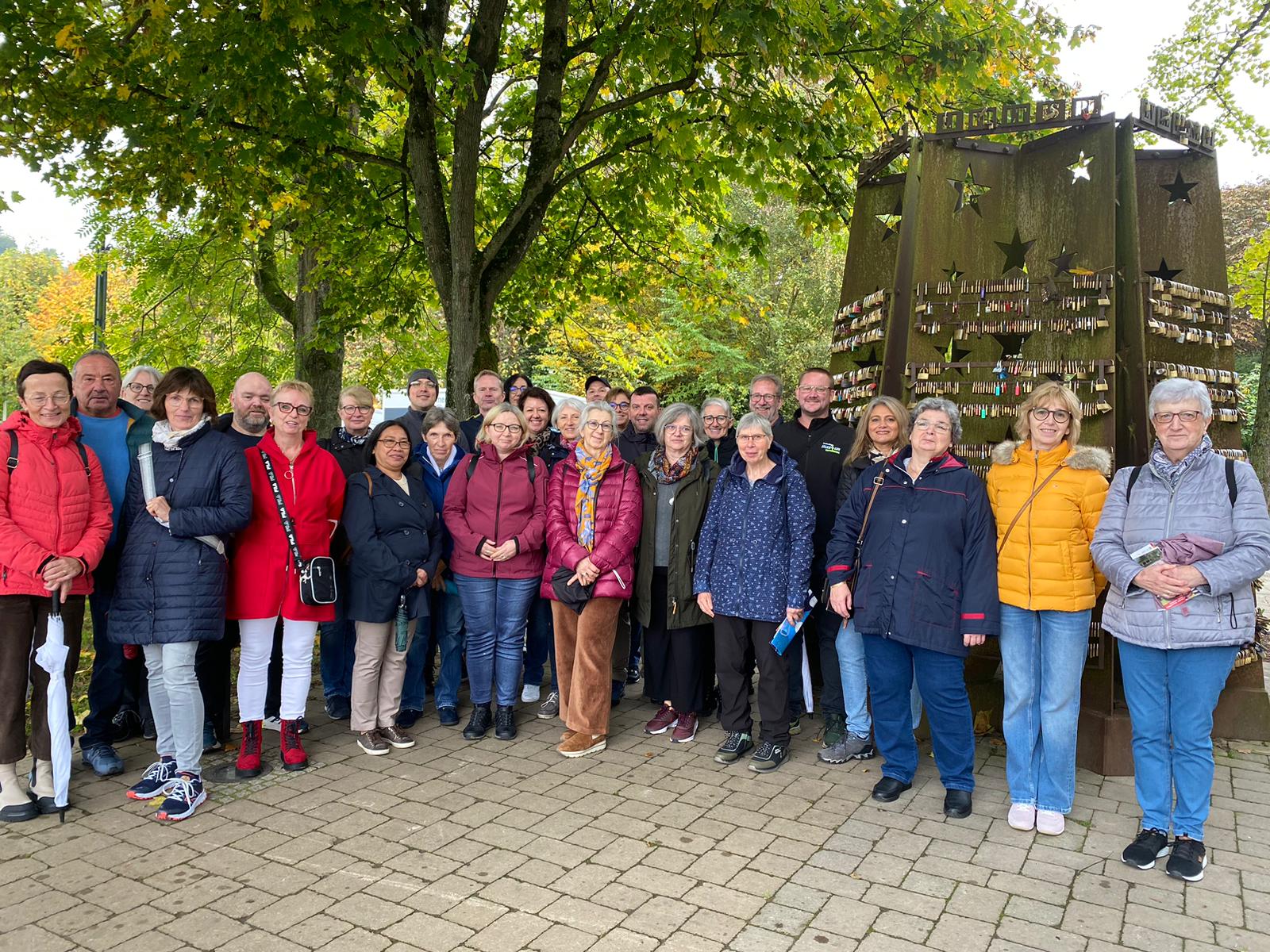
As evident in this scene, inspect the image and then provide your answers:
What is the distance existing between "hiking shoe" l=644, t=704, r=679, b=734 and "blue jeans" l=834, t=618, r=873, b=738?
3.54 feet

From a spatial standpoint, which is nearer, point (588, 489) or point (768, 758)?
point (768, 758)

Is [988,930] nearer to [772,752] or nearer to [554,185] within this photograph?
[772,752]

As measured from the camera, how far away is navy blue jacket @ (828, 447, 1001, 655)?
4.40m

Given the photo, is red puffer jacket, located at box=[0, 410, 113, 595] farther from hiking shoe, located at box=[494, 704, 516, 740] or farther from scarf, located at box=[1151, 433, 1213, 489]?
scarf, located at box=[1151, 433, 1213, 489]

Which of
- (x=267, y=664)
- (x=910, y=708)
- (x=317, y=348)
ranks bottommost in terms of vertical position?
(x=910, y=708)

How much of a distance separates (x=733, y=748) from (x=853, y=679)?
0.80m

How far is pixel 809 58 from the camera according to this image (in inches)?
285

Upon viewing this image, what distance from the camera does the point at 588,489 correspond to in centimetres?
548

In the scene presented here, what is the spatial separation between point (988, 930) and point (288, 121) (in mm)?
7990

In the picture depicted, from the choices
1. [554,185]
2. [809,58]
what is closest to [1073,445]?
[809,58]

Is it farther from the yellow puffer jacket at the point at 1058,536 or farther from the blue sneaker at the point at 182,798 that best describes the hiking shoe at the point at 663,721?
the blue sneaker at the point at 182,798

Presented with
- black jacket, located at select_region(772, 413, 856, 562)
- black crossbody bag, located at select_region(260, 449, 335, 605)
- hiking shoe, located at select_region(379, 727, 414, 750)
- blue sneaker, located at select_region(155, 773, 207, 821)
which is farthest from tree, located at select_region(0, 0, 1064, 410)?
blue sneaker, located at select_region(155, 773, 207, 821)

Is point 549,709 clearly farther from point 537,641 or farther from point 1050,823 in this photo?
point 1050,823

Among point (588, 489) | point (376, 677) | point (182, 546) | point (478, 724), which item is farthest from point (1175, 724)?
point (182, 546)
